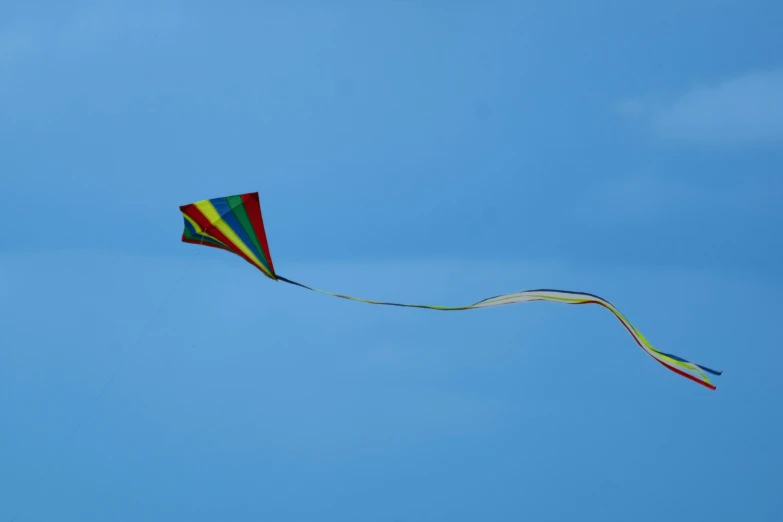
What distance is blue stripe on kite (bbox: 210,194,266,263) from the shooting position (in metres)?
14.2

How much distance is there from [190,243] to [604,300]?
6459mm

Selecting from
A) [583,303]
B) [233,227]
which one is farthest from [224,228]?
[583,303]

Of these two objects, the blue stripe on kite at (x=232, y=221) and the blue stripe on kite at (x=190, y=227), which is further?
the blue stripe on kite at (x=190, y=227)

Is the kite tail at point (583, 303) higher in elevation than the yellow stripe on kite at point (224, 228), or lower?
lower

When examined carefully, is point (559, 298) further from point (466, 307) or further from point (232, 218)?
point (232, 218)

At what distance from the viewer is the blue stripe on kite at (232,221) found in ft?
46.4

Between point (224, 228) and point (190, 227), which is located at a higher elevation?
point (190, 227)

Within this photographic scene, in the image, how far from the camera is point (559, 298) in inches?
507

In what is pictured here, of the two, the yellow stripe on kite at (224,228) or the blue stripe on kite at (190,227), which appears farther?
the blue stripe on kite at (190,227)

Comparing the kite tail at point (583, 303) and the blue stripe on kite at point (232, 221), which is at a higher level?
the blue stripe on kite at point (232, 221)

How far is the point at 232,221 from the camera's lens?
14.4m

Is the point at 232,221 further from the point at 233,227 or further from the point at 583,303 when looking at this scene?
the point at 583,303

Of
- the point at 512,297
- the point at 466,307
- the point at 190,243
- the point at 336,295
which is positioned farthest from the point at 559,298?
the point at 190,243

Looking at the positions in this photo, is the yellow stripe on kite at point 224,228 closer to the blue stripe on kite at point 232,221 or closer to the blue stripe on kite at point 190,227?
the blue stripe on kite at point 232,221
